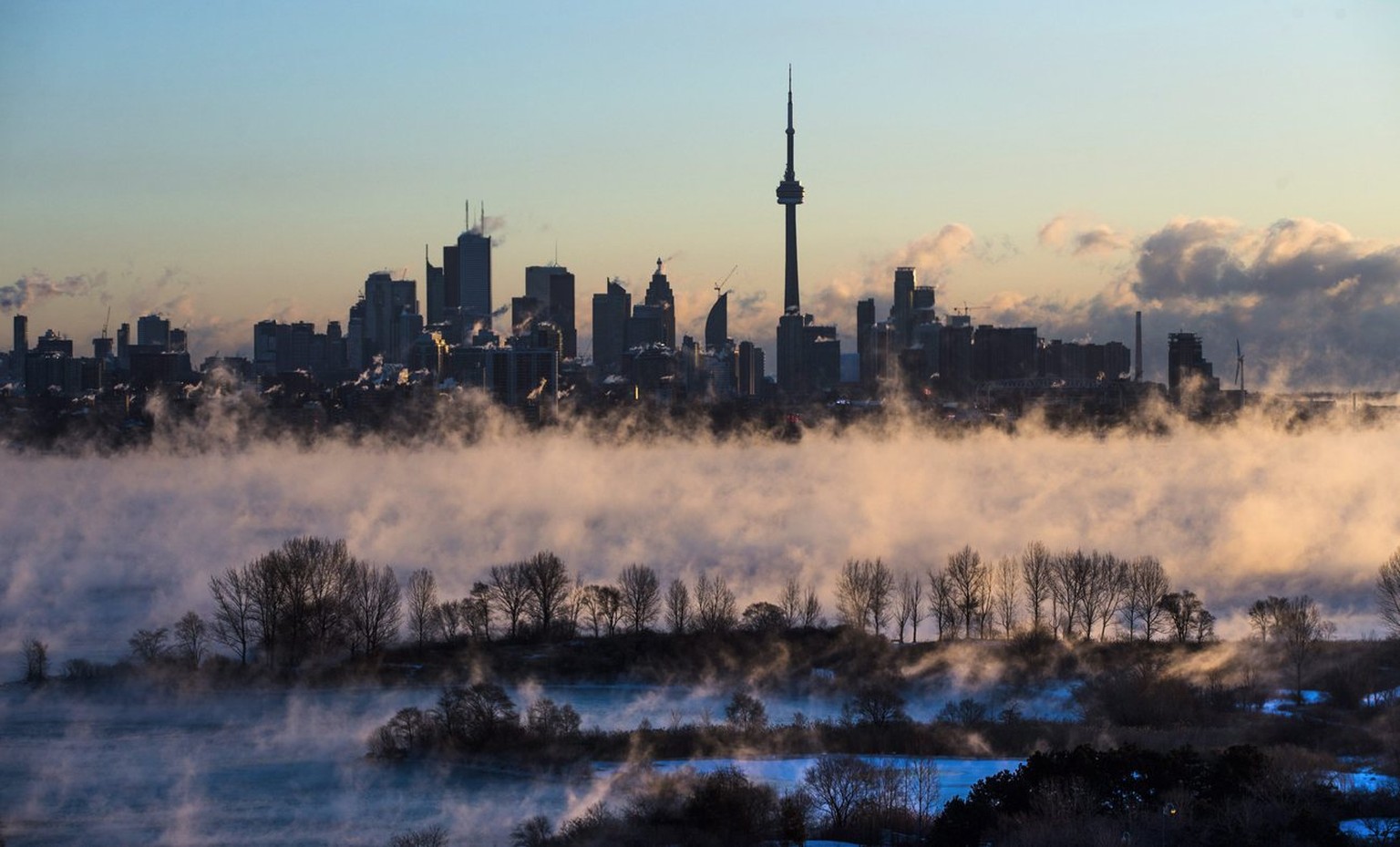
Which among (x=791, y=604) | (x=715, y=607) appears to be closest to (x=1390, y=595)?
(x=791, y=604)

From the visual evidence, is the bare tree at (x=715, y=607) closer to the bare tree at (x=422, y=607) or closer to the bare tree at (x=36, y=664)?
the bare tree at (x=422, y=607)

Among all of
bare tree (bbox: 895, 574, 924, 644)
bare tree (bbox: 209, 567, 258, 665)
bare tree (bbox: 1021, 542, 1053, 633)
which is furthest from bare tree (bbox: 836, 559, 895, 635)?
bare tree (bbox: 209, 567, 258, 665)

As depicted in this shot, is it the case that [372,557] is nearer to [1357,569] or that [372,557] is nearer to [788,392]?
[1357,569]

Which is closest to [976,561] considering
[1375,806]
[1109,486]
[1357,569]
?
[1357,569]

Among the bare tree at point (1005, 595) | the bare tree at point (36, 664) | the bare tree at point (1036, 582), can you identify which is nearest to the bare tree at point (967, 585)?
the bare tree at point (1005, 595)

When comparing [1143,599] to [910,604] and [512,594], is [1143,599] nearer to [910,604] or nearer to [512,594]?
[910,604]

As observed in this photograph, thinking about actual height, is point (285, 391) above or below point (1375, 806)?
above
